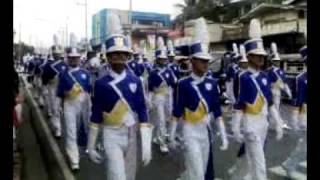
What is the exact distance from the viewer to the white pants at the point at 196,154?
251 inches

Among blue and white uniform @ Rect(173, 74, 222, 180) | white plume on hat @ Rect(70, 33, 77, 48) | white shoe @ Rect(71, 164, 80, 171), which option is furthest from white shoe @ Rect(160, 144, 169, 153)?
blue and white uniform @ Rect(173, 74, 222, 180)

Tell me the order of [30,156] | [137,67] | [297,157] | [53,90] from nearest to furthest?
[297,157] → [30,156] → [53,90] → [137,67]

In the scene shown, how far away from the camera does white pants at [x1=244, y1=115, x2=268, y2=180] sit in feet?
23.2

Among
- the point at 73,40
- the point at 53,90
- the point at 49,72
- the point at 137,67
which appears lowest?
the point at 53,90

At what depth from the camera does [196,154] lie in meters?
6.40

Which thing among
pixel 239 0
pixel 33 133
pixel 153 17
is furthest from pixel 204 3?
pixel 33 133

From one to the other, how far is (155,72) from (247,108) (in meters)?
6.06

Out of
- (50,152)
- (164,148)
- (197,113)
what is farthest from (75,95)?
(197,113)

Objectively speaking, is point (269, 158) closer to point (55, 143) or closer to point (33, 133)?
point (55, 143)

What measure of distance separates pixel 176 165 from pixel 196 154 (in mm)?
3444

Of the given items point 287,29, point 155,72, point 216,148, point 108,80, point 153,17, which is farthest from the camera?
point 153,17

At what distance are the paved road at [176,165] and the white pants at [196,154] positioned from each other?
217 cm

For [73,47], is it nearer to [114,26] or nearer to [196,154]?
[114,26]
